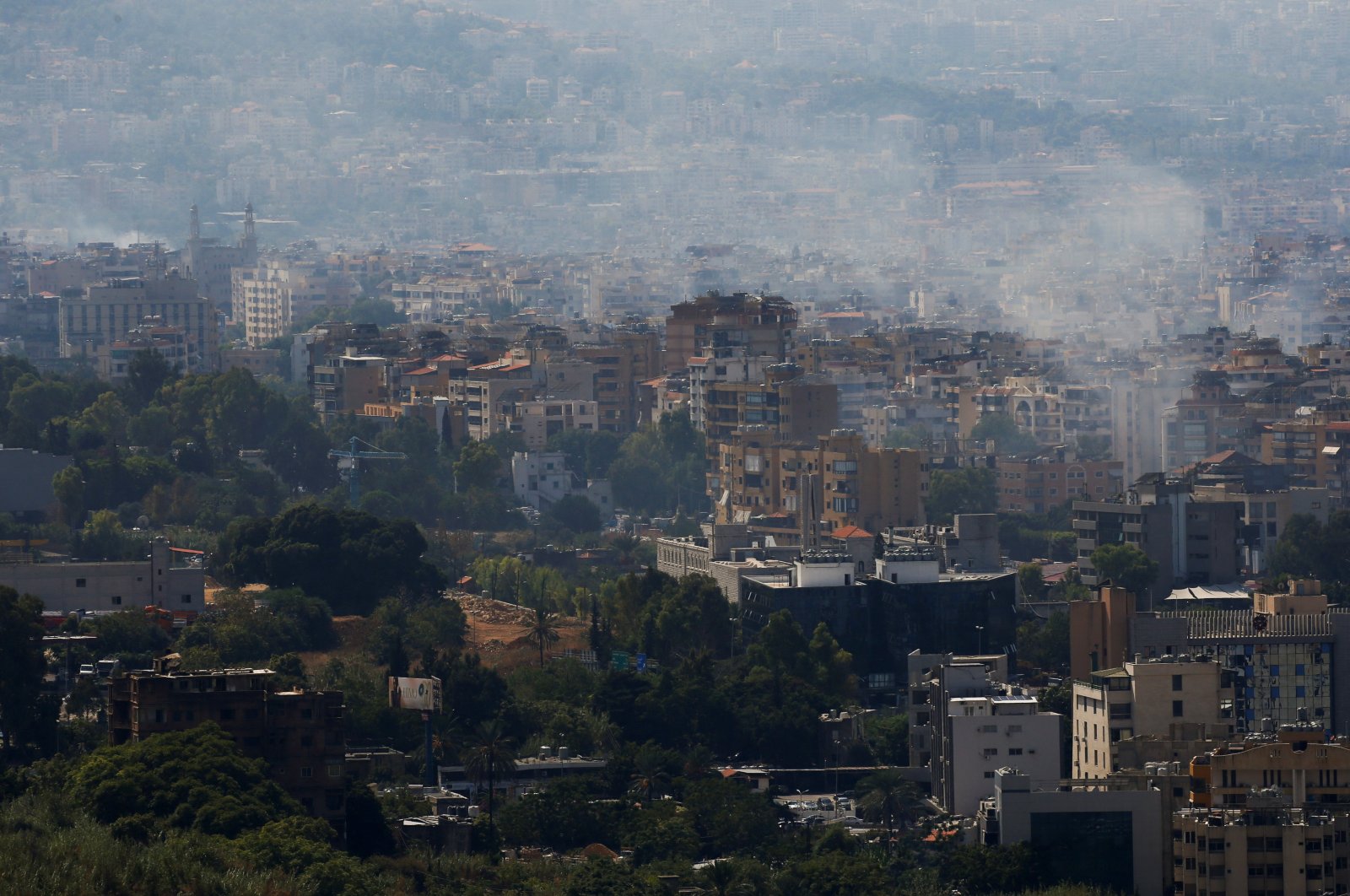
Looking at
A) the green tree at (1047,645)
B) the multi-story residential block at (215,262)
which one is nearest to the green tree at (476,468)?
the green tree at (1047,645)

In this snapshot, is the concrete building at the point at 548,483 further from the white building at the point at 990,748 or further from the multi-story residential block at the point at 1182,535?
the white building at the point at 990,748

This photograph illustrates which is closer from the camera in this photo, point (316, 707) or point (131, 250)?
point (316, 707)

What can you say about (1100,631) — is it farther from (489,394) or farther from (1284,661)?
(489,394)

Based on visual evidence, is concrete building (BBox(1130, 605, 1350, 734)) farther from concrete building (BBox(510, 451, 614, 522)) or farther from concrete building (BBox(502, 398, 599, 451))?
concrete building (BBox(502, 398, 599, 451))

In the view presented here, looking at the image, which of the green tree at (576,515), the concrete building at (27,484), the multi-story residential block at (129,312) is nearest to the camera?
the concrete building at (27,484)

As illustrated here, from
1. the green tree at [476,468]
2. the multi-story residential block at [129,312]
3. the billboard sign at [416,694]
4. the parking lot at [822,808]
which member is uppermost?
the multi-story residential block at [129,312]

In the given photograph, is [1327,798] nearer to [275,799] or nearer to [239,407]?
[275,799]

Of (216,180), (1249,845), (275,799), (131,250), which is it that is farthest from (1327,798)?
(216,180)
